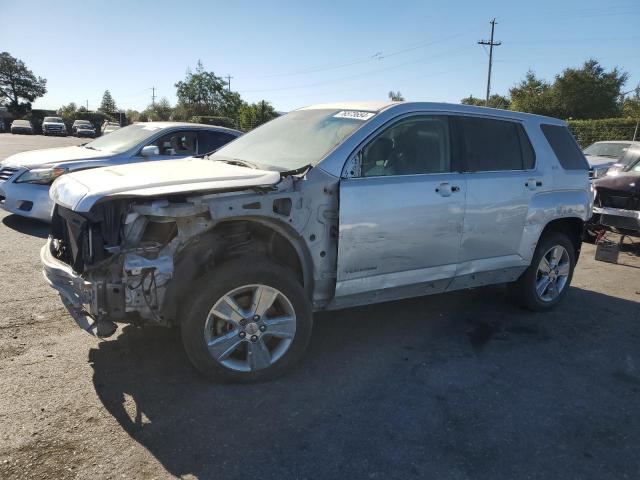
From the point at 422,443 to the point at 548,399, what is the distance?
45.6 inches

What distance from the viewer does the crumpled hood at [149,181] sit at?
3.13 meters

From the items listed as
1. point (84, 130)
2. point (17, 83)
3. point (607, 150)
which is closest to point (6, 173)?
point (607, 150)

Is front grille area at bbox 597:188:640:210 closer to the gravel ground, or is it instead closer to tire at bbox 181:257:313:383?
the gravel ground

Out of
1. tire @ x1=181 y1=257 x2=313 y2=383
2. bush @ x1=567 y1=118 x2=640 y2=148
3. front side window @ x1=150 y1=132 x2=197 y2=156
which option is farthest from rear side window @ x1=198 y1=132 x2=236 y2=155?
bush @ x1=567 y1=118 x2=640 y2=148

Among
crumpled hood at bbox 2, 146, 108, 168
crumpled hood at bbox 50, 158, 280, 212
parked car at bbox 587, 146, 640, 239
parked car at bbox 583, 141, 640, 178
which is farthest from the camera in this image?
parked car at bbox 583, 141, 640, 178

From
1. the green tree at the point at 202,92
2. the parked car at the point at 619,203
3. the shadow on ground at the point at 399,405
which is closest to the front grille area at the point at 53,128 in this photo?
the green tree at the point at 202,92

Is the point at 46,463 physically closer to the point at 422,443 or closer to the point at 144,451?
the point at 144,451

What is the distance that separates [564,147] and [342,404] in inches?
145

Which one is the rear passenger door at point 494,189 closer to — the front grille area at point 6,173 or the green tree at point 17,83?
the front grille area at point 6,173

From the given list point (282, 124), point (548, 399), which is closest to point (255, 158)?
point (282, 124)

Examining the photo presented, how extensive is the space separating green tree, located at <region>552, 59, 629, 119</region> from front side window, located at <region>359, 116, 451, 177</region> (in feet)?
176

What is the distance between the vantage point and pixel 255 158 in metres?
4.30

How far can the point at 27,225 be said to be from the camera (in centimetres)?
779

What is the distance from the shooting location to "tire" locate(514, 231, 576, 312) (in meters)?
5.14
